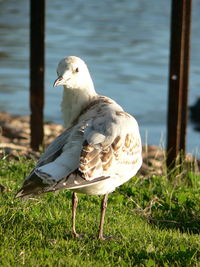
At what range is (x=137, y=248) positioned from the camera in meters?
5.29

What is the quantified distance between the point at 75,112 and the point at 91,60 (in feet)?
44.5

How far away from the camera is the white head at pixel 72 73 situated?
18.9 feet

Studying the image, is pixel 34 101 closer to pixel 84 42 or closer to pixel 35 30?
pixel 35 30

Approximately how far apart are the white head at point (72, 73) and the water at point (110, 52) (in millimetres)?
6239

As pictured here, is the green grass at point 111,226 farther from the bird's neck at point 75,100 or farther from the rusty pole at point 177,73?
the rusty pole at point 177,73

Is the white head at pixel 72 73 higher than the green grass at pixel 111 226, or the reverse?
the white head at pixel 72 73

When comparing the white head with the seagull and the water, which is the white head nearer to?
the seagull

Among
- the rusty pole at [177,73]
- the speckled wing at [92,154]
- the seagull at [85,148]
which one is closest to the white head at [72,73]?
the seagull at [85,148]

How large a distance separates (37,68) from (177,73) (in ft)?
6.48

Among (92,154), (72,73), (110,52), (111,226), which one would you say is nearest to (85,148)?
(92,154)

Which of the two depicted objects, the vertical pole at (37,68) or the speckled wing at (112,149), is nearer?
the speckled wing at (112,149)

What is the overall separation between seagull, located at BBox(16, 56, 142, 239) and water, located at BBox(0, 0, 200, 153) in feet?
20.2

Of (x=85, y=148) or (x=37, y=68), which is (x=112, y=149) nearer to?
(x=85, y=148)

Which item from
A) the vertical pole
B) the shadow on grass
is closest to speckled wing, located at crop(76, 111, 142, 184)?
the shadow on grass
